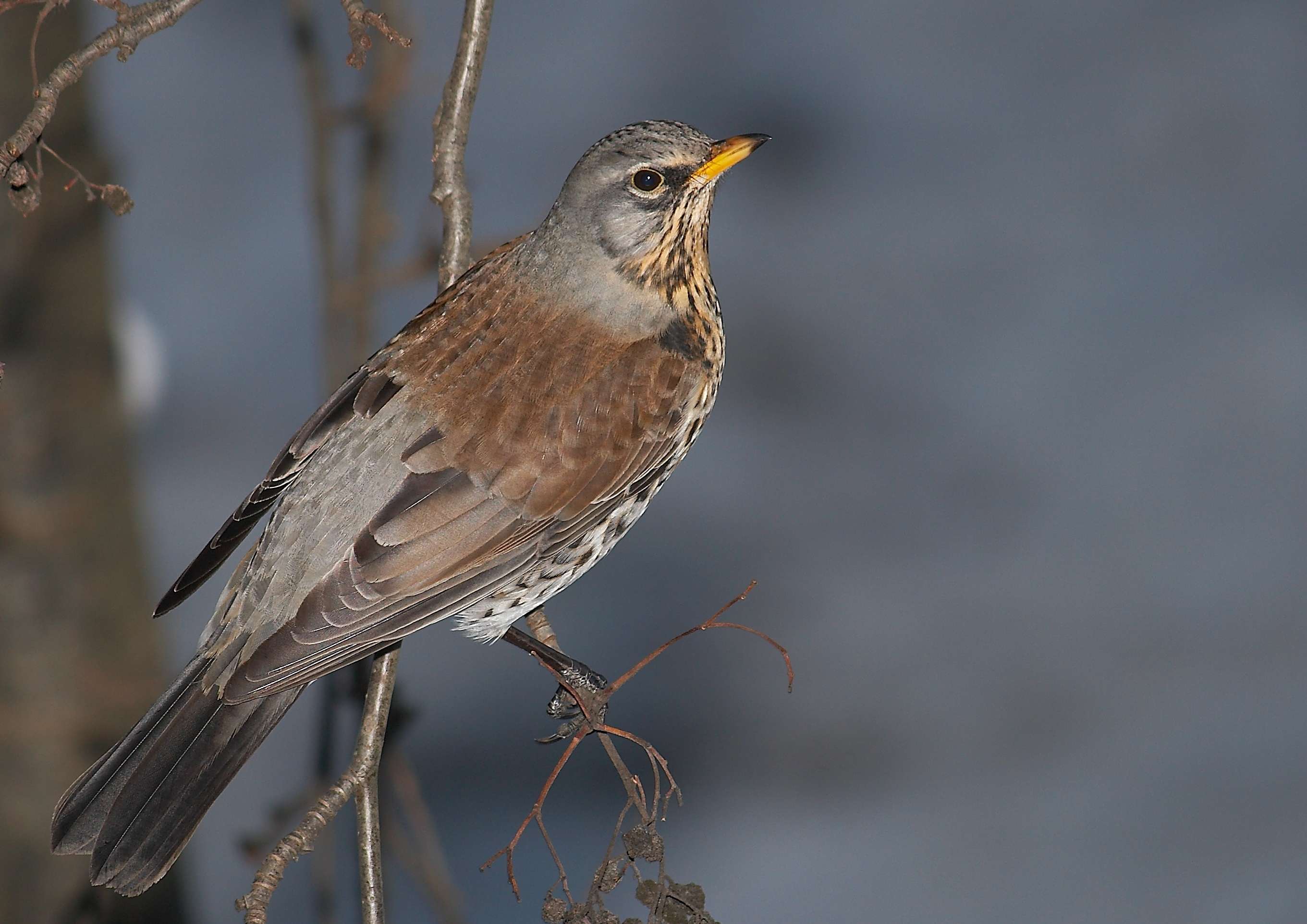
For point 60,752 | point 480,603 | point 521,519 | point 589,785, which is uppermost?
point 521,519

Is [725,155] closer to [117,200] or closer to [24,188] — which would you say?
[117,200]

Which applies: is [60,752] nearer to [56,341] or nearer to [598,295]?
[56,341]

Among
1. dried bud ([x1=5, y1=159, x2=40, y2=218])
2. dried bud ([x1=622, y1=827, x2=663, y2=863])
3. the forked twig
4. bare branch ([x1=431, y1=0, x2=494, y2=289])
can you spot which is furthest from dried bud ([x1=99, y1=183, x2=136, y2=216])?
dried bud ([x1=622, y1=827, x2=663, y2=863])

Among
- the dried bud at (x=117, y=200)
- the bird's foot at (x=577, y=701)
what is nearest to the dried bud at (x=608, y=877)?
the bird's foot at (x=577, y=701)

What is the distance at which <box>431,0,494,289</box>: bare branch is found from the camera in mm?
3160

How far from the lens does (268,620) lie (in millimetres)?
2883

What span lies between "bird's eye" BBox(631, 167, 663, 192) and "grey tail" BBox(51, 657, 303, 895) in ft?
4.84

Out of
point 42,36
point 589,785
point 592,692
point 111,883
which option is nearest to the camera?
point 111,883

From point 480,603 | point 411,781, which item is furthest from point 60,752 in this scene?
point 480,603

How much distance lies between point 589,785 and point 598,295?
11.6 feet

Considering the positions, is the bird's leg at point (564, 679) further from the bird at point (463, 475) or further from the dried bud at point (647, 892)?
the dried bud at point (647, 892)

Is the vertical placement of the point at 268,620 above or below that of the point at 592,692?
above

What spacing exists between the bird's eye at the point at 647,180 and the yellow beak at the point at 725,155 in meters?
0.09

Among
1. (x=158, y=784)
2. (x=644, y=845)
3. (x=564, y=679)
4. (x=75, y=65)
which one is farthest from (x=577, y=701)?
(x=75, y=65)
